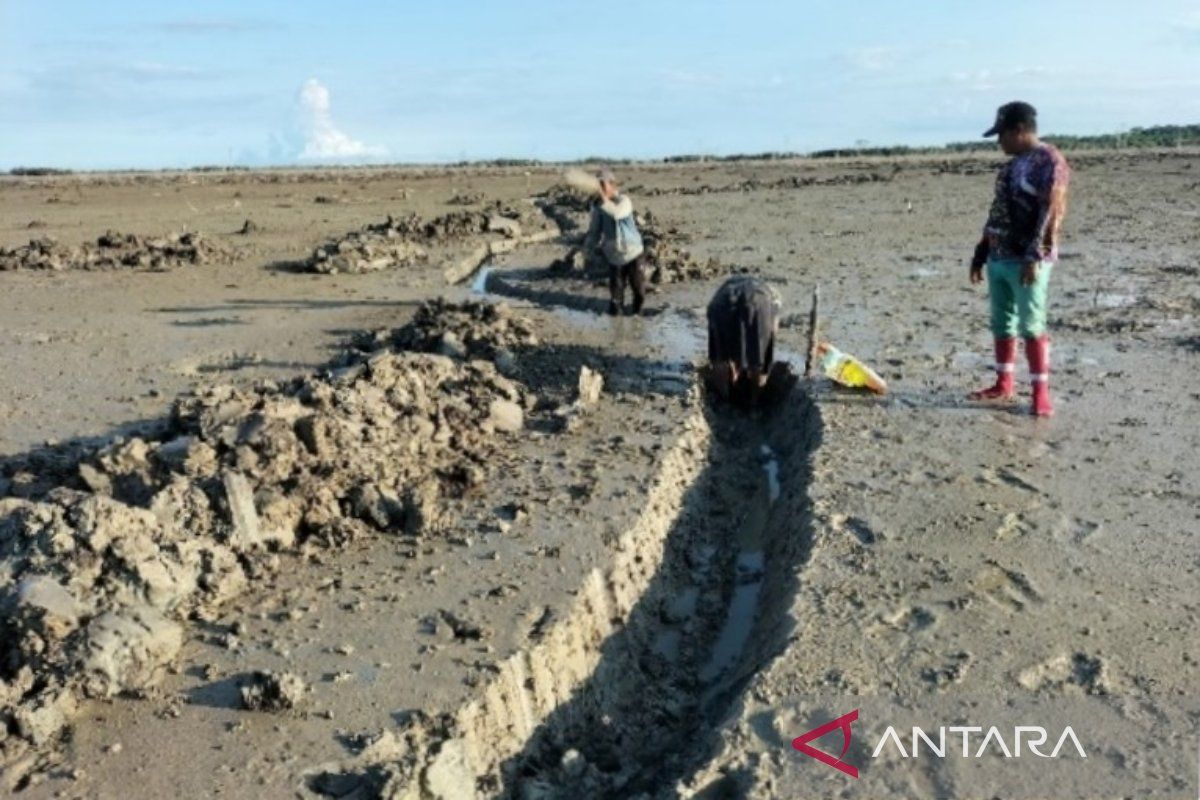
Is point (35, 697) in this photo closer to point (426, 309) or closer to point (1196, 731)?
point (1196, 731)

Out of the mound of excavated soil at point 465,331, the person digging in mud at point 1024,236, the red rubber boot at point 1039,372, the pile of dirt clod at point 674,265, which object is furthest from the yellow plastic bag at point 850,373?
the pile of dirt clod at point 674,265

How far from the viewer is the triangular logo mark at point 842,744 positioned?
364 cm

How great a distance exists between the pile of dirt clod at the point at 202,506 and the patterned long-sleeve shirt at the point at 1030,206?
3371 mm

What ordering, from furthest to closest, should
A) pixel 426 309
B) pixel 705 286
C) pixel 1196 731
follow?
pixel 705 286 < pixel 426 309 < pixel 1196 731

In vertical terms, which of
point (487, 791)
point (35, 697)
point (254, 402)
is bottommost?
point (487, 791)

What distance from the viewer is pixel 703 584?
595 cm

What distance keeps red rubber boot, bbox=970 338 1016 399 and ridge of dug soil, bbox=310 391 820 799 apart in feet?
4.35

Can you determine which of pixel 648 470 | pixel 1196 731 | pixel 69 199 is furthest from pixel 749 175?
pixel 1196 731

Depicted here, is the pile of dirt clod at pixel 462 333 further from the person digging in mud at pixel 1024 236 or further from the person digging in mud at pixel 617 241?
the person digging in mud at pixel 1024 236

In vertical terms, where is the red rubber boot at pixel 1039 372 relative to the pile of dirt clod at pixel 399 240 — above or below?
below

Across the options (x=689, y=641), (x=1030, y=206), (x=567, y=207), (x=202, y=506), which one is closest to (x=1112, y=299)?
(x=1030, y=206)

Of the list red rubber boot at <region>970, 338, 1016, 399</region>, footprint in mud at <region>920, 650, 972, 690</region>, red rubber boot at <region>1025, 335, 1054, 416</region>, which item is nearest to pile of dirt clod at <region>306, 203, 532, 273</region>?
red rubber boot at <region>970, 338, 1016, 399</region>

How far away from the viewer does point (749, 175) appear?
3812 cm

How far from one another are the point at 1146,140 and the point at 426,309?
216 ft
